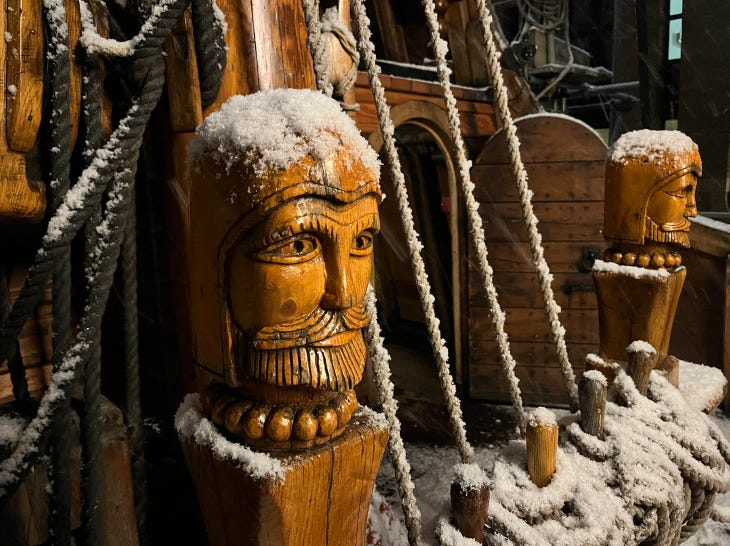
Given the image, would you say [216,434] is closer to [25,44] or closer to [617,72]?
[25,44]

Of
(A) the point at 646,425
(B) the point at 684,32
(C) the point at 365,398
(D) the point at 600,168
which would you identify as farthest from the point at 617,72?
(A) the point at 646,425

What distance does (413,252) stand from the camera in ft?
3.27

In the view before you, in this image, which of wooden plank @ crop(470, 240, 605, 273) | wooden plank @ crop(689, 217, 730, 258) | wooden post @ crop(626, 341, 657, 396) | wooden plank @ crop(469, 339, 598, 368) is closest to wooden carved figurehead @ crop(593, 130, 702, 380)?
wooden post @ crop(626, 341, 657, 396)

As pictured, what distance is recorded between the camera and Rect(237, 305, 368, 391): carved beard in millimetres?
542

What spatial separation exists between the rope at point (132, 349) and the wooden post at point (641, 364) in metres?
1.07

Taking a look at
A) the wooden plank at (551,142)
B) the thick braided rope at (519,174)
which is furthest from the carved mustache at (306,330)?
the wooden plank at (551,142)

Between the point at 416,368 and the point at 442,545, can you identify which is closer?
the point at 442,545

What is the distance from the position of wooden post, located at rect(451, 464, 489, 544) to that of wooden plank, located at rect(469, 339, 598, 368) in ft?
8.97

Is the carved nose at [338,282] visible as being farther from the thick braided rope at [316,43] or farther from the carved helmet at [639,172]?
the carved helmet at [639,172]

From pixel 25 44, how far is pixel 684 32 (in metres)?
6.62

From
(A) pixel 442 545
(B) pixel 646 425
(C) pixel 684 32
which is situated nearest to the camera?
(A) pixel 442 545

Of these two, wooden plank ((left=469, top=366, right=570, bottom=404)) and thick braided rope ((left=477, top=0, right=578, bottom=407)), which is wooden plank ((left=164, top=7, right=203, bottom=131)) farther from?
wooden plank ((left=469, top=366, right=570, bottom=404))

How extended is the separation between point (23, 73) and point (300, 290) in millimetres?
512

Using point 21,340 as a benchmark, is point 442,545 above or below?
below
